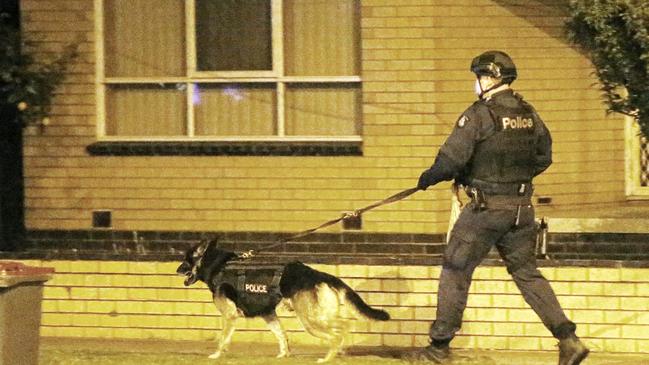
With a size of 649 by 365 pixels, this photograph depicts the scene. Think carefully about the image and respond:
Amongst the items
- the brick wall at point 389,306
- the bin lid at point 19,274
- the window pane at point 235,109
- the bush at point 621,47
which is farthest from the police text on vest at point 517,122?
the window pane at point 235,109

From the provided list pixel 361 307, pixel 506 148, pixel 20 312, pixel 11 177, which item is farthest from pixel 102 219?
pixel 506 148

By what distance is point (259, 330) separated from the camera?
9383 mm

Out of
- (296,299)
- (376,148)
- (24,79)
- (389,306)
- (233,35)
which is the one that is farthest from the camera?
(233,35)

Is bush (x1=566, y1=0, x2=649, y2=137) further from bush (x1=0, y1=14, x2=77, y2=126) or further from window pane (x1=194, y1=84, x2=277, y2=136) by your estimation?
bush (x1=0, y1=14, x2=77, y2=126)

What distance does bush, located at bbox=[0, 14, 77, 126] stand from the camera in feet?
35.8

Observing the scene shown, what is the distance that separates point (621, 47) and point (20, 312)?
12.8ft

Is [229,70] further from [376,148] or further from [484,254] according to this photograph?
[484,254]

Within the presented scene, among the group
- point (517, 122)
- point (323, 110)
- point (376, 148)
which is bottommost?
point (376, 148)

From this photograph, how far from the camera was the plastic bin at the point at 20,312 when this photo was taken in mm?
7387

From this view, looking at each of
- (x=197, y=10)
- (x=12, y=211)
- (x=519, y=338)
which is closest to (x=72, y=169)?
(x=12, y=211)

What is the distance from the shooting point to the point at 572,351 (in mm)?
8062

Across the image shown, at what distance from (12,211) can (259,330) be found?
3.24 meters

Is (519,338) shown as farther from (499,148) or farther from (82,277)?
(82,277)

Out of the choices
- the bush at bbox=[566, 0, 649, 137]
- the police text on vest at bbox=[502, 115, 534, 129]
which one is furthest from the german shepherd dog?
the bush at bbox=[566, 0, 649, 137]
